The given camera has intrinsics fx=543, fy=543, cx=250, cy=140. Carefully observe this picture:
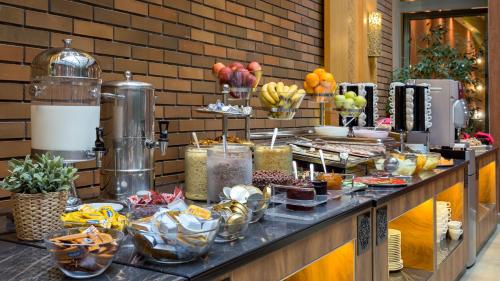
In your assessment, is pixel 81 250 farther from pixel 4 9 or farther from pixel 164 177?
pixel 164 177

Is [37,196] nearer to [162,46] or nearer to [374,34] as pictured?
[162,46]

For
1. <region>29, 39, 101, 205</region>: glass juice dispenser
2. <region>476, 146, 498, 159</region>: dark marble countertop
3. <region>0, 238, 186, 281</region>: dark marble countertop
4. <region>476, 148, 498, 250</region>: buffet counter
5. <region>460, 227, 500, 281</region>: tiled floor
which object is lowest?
<region>460, 227, 500, 281</region>: tiled floor

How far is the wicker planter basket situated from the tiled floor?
3.76 metres

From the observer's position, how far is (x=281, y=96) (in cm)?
308

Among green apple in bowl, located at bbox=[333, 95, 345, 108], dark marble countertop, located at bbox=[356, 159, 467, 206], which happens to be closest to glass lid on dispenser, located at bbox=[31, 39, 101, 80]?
dark marble countertop, located at bbox=[356, 159, 467, 206]

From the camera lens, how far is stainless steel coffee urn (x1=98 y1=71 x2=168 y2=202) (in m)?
2.23

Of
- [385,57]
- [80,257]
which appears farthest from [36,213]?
[385,57]

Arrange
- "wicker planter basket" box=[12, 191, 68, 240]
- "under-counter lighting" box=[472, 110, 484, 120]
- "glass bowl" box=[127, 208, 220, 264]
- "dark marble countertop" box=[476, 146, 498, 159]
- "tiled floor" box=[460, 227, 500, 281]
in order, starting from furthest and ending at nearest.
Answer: "under-counter lighting" box=[472, 110, 484, 120], "dark marble countertop" box=[476, 146, 498, 159], "tiled floor" box=[460, 227, 500, 281], "wicker planter basket" box=[12, 191, 68, 240], "glass bowl" box=[127, 208, 220, 264]

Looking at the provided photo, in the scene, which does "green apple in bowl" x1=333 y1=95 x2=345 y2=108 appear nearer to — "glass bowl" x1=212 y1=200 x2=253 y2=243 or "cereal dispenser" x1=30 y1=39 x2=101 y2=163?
"cereal dispenser" x1=30 y1=39 x2=101 y2=163

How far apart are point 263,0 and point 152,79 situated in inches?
56.9

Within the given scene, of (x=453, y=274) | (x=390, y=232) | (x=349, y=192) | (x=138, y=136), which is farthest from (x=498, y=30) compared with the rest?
(x=138, y=136)

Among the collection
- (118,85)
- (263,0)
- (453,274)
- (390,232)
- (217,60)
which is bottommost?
(453,274)

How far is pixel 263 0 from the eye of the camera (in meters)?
4.00

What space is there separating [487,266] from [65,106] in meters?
4.26
